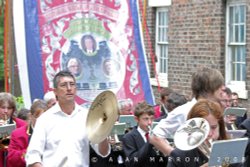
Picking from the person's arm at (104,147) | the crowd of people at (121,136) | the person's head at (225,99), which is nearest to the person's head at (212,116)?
the crowd of people at (121,136)

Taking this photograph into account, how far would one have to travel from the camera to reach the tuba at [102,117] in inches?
303

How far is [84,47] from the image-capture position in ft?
39.5

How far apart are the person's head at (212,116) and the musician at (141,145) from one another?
97.0 inches

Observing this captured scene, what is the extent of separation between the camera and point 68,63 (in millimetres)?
11945

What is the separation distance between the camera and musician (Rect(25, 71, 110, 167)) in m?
7.77

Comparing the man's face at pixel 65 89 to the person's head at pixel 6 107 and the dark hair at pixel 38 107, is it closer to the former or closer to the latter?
the dark hair at pixel 38 107

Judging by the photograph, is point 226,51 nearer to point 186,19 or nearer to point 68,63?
point 186,19

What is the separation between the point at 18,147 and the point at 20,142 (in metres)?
0.06

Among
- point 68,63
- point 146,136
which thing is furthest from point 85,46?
point 146,136

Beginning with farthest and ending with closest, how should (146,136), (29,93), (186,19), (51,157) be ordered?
(186,19) < (29,93) < (146,136) < (51,157)

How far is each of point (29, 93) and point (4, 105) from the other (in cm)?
66

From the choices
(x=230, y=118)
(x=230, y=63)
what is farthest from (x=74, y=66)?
(x=230, y=63)

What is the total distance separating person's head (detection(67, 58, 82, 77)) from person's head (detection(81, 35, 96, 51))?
0.21 m

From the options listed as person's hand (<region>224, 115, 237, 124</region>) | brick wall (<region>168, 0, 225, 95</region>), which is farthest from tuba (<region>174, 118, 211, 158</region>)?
brick wall (<region>168, 0, 225, 95</region>)
